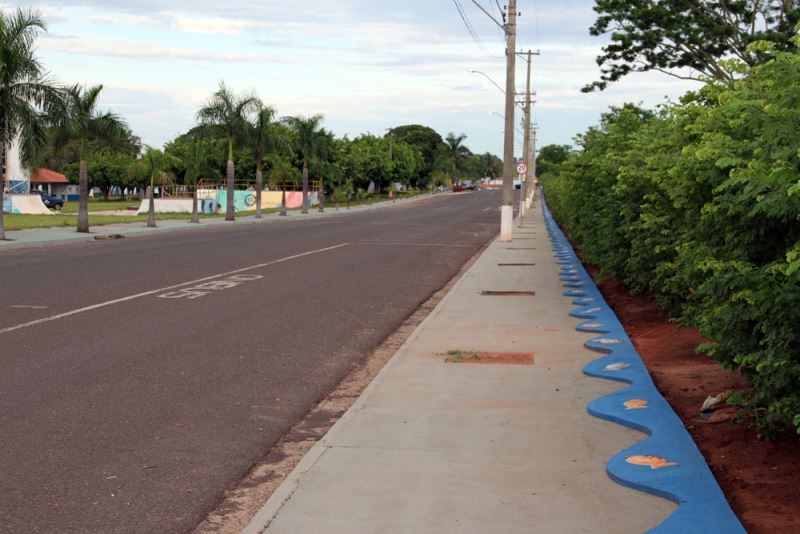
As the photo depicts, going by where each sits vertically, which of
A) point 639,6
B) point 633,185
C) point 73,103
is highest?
point 639,6

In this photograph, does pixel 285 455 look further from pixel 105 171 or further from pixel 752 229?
pixel 105 171

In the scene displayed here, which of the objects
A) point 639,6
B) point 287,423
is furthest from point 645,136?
point 639,6

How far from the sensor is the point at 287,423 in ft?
24.6

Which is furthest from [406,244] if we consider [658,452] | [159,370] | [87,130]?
[658,452]

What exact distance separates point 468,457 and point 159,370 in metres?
3.94

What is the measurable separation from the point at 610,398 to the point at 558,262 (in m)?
15.1

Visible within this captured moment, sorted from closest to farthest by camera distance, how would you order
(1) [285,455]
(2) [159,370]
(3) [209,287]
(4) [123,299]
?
(1) [285,455]
(2) [159,370]
(4) [123,299]
(3) [209,287]

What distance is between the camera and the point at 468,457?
20.5 ft

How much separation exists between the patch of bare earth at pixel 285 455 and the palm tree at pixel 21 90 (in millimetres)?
23547

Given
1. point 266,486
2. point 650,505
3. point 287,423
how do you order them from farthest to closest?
point 287,423 → point 266,486 → point 650,505

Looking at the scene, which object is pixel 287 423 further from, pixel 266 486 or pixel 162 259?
pixel 162 259

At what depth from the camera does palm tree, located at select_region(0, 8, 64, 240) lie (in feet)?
98.9

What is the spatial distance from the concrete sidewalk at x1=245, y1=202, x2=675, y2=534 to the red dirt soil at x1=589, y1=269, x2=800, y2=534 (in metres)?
0.49

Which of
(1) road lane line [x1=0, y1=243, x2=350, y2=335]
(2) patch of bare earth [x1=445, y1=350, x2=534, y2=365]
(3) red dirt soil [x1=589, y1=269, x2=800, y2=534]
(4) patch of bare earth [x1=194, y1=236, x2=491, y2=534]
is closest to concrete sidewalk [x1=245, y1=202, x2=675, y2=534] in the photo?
(2) patch of bare earth [x1=445, y1=350, x2=534, y2=365]
